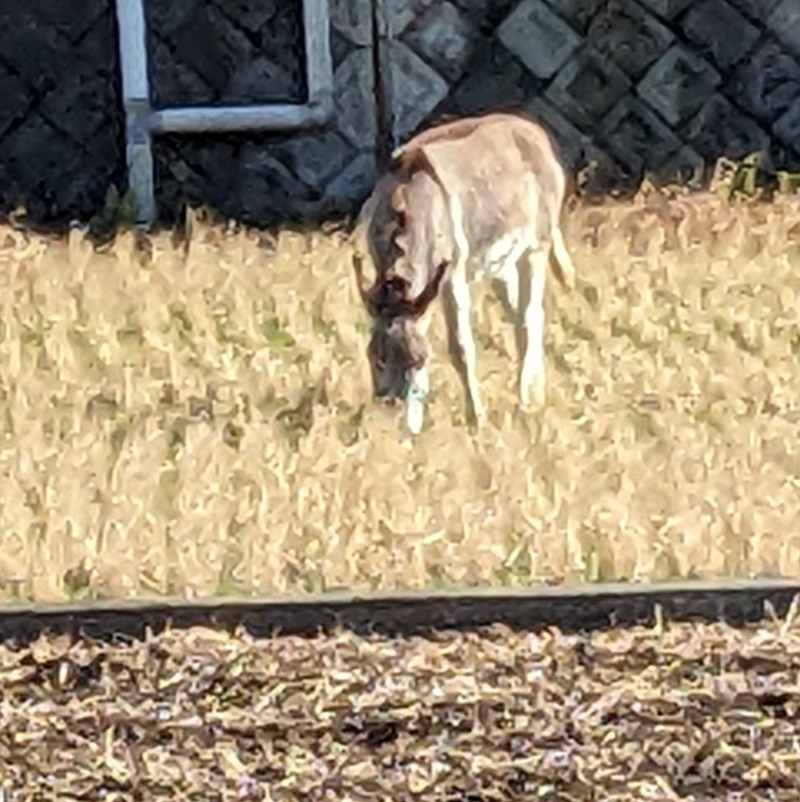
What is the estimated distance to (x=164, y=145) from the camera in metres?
11.5

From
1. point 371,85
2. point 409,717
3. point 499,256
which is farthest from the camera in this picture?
point 371,85

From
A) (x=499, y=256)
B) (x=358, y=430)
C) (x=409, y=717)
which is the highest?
(x=499, y=256)

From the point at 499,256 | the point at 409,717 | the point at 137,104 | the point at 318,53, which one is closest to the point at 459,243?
the point at 499,256

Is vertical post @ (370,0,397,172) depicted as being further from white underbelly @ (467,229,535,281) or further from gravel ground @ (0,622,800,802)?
gravel ground @ (0,622,800,802)

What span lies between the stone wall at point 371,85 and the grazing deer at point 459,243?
320cm

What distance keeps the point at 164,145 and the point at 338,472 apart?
5.06m

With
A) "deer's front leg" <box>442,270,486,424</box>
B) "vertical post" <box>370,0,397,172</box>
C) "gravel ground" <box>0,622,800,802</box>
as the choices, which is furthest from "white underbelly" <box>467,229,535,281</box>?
"vertical post" <box>370,0,397,172</box>

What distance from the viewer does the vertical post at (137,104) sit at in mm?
11375

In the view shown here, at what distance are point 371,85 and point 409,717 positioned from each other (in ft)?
21.7

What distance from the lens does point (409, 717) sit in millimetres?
5180

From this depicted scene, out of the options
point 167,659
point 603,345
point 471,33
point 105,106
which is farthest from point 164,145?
point 167,659

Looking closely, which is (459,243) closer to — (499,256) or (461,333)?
(461,333)

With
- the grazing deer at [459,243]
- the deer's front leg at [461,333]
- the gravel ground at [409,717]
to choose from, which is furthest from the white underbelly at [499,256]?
the gravel ground at [409,717]

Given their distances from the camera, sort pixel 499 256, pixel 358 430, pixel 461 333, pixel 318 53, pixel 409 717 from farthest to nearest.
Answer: pixel 318 53 < pixel 499 256 < pixel 461 333 < pixel 358 430 < pixel 409 717
